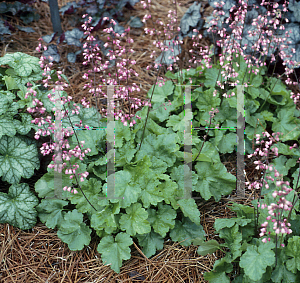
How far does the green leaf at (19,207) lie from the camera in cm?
230

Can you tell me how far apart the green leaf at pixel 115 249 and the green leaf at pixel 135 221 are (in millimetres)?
55

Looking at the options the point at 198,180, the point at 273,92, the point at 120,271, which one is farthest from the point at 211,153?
the point at 120,271

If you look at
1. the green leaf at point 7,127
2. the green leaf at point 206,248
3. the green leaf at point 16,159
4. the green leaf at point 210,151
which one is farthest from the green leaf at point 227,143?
the green leaf at point 7,127

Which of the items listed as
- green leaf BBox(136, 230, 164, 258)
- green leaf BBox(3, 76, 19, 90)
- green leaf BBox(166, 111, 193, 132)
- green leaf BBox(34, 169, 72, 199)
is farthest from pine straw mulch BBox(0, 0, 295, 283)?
green leaf BBox(3, 76, 19, 90)

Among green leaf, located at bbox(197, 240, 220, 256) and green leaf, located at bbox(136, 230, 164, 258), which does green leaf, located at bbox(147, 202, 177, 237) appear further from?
green leaf, located at bbox(197, 240, 220, 256)

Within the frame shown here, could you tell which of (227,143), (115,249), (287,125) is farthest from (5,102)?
(287,125)

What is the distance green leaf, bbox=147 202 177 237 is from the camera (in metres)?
2.27

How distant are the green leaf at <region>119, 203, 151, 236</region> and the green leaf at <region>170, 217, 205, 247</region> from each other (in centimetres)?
27

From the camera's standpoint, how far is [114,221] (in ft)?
7.29

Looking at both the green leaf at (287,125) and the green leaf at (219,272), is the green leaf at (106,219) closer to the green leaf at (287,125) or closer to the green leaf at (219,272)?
the green leaf at (219,272)

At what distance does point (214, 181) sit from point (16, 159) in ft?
5.16

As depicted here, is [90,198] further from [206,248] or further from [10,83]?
[10,83]

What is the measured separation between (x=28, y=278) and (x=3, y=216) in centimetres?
48

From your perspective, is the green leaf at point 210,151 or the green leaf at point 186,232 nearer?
the green leaf at point 186,232
